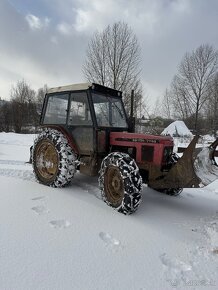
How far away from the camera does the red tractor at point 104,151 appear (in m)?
4.66

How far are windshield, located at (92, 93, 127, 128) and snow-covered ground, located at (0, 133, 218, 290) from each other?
139 cm

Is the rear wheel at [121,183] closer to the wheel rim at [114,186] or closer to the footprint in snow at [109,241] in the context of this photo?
the wheel rim at [114,186]

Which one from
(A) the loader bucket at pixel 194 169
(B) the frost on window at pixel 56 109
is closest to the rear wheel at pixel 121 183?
(A) the loader bucket at pixel 194 169

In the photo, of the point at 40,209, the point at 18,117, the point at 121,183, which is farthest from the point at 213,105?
the point at 40,209

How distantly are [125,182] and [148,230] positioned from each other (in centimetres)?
77

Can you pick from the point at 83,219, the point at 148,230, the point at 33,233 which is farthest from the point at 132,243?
the point at 33,233

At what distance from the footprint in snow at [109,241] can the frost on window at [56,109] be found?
289cm

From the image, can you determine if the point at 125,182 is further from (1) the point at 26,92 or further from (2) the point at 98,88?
(1) the point at 26,92

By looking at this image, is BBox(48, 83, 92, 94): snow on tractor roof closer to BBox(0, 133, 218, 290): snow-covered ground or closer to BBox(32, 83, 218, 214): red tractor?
BBox(32, 83, 218, 214): red tractor

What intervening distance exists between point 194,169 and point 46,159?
3105 millimetres

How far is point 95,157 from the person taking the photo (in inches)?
221

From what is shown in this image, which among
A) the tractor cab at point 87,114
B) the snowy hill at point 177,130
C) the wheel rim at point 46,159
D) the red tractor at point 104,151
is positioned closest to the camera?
the red tractor at point 104,151

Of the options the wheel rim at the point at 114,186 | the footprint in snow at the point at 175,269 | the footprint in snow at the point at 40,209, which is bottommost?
the footprint in snow at the point at 175,269

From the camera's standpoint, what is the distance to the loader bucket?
4.57 m
